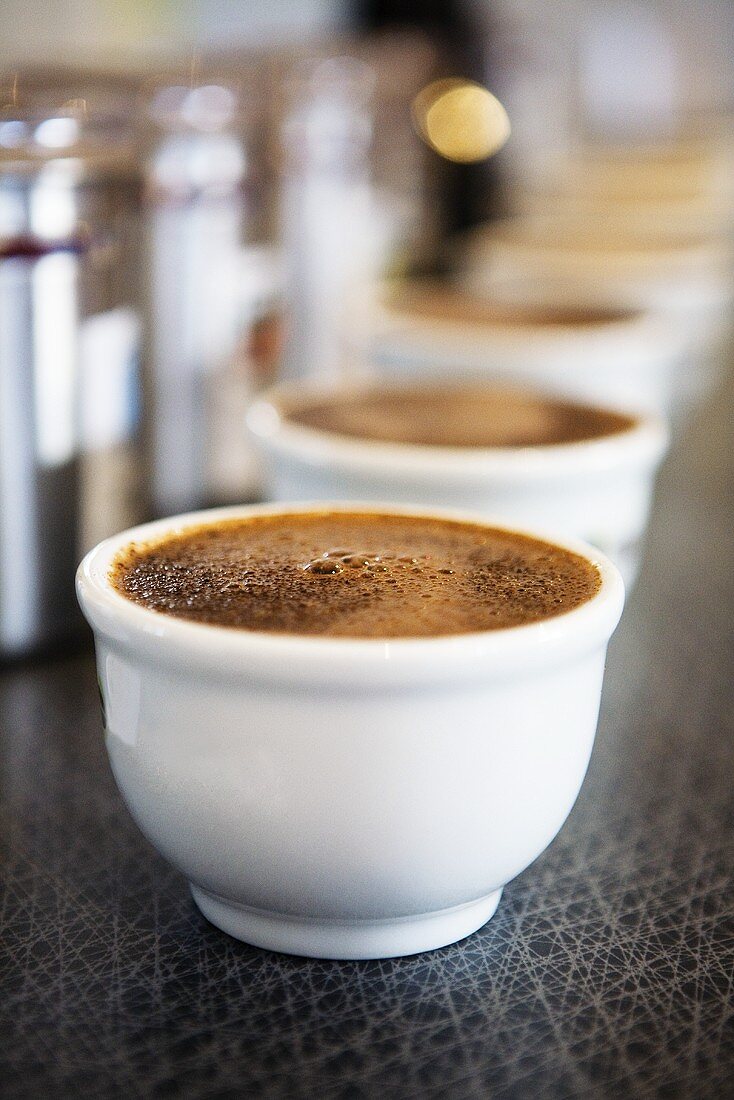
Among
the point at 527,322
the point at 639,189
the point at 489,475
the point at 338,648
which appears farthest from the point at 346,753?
the point at 639,189

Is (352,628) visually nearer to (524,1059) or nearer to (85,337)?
(524,1059)

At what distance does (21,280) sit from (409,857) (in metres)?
0.46

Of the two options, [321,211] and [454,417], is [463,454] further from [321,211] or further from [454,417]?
[321,211]

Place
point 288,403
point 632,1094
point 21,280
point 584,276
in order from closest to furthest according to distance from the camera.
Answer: point 632,1094 < point 21,280 < point 288,403 < point 584,276

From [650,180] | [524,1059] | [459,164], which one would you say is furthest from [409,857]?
[650,180]

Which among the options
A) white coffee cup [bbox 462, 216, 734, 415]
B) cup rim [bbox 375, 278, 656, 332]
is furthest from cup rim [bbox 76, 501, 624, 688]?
white coffee cup [bbox 462, 216, 734, 415]

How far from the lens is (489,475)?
801 millimetres

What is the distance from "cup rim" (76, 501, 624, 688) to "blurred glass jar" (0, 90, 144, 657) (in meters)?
0.32

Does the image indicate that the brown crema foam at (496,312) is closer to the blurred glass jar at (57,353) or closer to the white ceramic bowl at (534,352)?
the white ceramic bowl at (534,352)

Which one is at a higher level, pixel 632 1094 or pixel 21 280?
pixel 21 280

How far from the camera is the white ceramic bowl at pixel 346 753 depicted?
0.46 meters

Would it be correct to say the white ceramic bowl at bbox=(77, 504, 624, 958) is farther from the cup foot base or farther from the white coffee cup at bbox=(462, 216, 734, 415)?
the white coffee cup at bbox=(462, 216, 734, 415)

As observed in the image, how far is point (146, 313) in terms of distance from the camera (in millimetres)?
1056

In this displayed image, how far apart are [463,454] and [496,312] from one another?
0.50m
